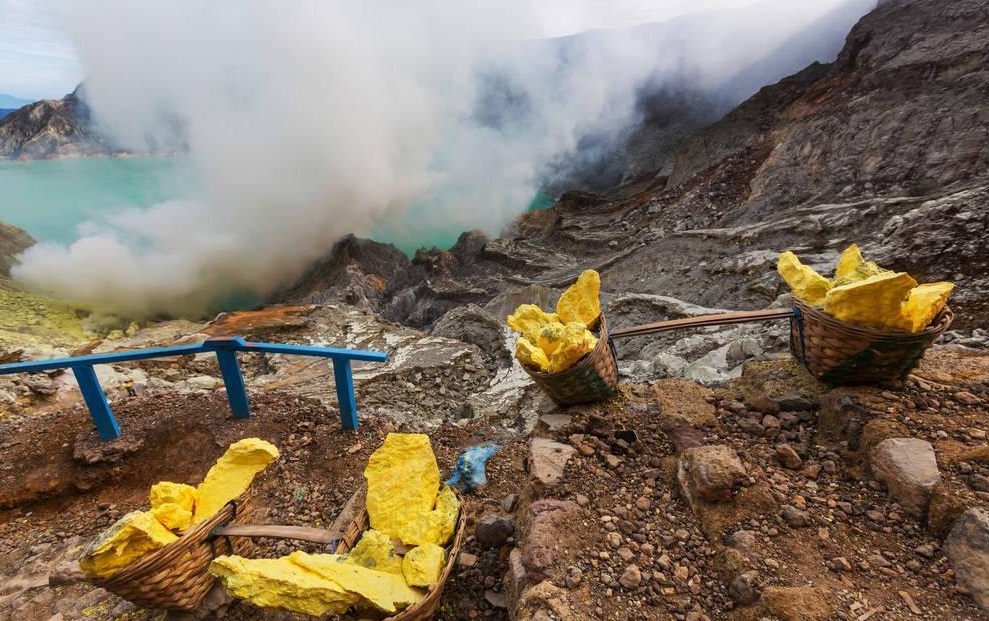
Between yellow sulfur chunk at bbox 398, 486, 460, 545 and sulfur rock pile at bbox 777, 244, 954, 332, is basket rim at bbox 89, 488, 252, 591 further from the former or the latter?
sulfur rock pile at bbox 777, 244, 954, 332

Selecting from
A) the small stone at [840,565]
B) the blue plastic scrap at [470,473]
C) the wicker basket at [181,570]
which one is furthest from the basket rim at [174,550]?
the small stone at [840,565]

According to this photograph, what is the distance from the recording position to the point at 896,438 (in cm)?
165

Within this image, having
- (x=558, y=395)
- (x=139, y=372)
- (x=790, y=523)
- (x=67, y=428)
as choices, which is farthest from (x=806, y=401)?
(x=139, y=372)

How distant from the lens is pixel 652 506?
1703mm

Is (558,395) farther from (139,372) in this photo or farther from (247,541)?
(139,372)

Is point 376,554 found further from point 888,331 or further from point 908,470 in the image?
point 888,331

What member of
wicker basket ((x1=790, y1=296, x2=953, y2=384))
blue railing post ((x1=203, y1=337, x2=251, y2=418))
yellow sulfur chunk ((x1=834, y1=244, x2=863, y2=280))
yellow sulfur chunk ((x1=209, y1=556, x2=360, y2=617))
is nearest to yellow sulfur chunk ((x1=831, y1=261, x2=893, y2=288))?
yellow sulfur chunk ((x1=834, y1=244, x2=863, y2=280))

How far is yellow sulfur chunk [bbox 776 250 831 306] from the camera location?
2.14 meters

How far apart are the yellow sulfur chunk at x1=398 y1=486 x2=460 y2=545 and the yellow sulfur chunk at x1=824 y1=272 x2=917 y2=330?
5.60ft

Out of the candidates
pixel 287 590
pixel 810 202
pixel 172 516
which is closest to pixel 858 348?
pixel 287 590

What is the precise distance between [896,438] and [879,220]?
24.3 feet

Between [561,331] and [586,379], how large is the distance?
0.89ft

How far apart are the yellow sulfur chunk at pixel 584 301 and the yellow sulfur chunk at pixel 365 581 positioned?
4.67 ft

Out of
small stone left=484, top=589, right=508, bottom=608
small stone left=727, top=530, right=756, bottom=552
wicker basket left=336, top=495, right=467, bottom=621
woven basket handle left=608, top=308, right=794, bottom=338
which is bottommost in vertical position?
small stone left=484, top=589, right=508, bottom=608
